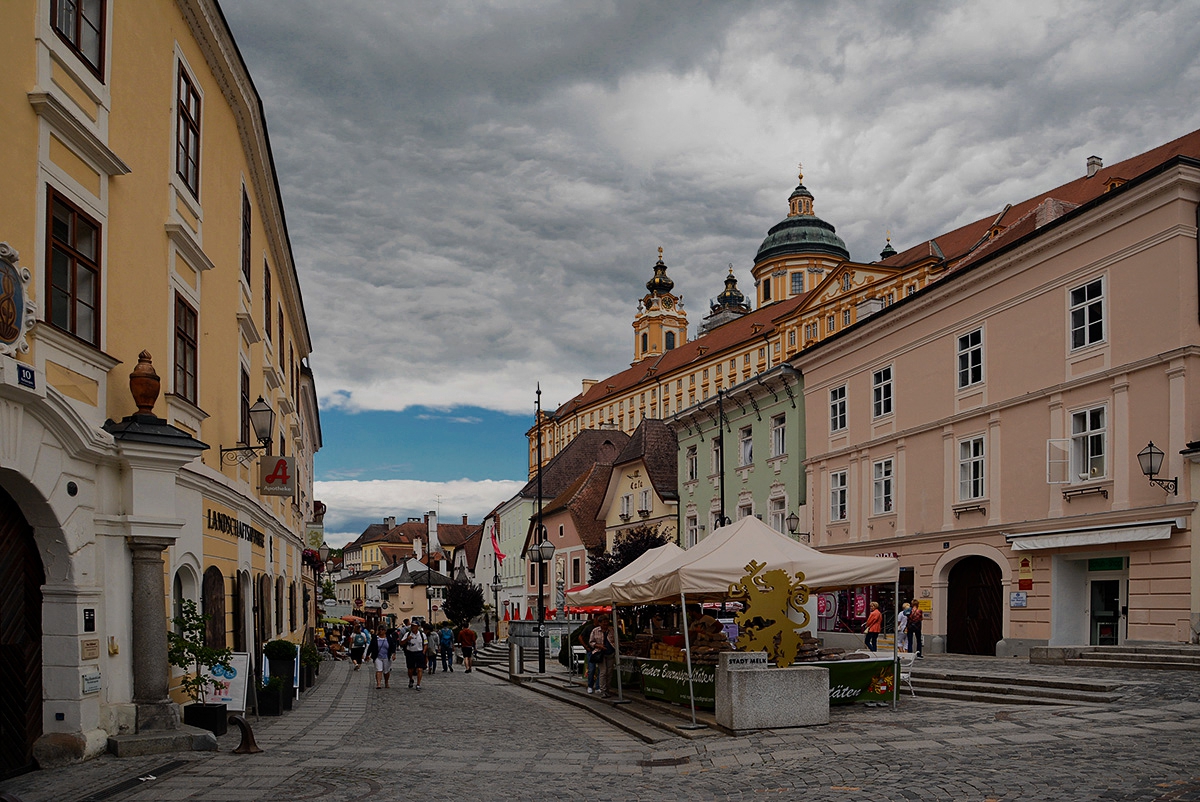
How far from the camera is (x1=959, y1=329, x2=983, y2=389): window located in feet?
93.1

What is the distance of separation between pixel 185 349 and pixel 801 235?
9391cm

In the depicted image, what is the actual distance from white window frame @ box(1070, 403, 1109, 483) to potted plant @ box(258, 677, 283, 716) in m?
17.0

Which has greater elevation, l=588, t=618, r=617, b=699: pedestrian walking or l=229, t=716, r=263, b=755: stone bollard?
l=229, t=716, r=263, b=755: stone bollard

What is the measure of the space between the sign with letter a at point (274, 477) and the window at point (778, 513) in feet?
69.9

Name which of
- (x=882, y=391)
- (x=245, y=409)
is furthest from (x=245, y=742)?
(x=882, y=391)

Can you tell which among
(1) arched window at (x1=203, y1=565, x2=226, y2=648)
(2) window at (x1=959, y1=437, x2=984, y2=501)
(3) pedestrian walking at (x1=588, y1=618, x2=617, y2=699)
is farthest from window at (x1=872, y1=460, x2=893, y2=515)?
(1) arched window at (x1=203, y1=565, x2=226, y2=648)

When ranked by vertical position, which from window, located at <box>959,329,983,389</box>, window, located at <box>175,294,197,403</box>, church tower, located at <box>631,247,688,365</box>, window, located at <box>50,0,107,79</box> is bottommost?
window, located at <box>175,294,197,403</box>

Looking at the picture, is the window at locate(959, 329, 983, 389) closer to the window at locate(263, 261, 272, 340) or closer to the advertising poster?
the window at locate(263, 261, 272, 340)

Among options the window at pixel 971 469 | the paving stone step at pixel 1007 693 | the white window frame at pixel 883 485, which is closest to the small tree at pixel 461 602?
the white window frame at pixel 883 485

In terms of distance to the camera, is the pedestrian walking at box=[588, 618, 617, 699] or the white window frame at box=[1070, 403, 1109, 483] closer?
the pedestrian walking at box=[588, 618, 617, 699]

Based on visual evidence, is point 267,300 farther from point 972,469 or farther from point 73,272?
point 972,469

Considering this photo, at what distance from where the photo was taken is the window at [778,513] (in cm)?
3966

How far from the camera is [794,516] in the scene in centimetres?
3550

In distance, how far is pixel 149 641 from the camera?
1254 centimetres
